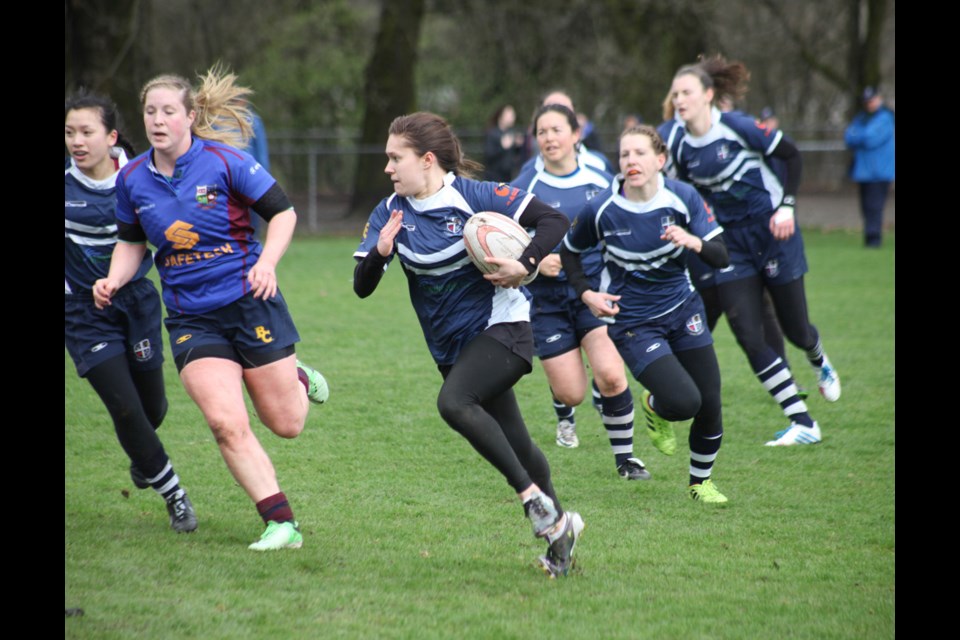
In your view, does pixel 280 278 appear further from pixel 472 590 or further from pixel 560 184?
pixel 472 590

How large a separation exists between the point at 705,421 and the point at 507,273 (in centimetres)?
182

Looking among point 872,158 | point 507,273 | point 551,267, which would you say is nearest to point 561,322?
point 551,267

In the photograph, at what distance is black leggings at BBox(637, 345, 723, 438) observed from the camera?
18.4ft

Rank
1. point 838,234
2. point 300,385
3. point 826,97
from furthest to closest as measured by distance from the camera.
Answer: point 826,97
point 838,234
point 300,385

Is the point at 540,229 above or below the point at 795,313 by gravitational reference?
above

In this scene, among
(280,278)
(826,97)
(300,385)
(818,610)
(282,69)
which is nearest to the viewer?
(818,610)

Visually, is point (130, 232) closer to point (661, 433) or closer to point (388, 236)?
point (388, 236)

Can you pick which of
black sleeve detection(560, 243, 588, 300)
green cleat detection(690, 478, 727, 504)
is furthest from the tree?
green cleat detection(690, 478, 727, 504)

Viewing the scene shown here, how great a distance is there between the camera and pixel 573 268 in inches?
233

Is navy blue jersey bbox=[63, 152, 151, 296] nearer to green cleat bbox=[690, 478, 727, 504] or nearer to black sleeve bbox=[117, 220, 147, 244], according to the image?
black sleeve bbox=[117, 220, 147, 244]

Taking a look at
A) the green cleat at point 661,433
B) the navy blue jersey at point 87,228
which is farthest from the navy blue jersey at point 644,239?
the navy blue jersey at point 87,228

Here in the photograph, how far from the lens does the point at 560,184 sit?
6.55 meters
